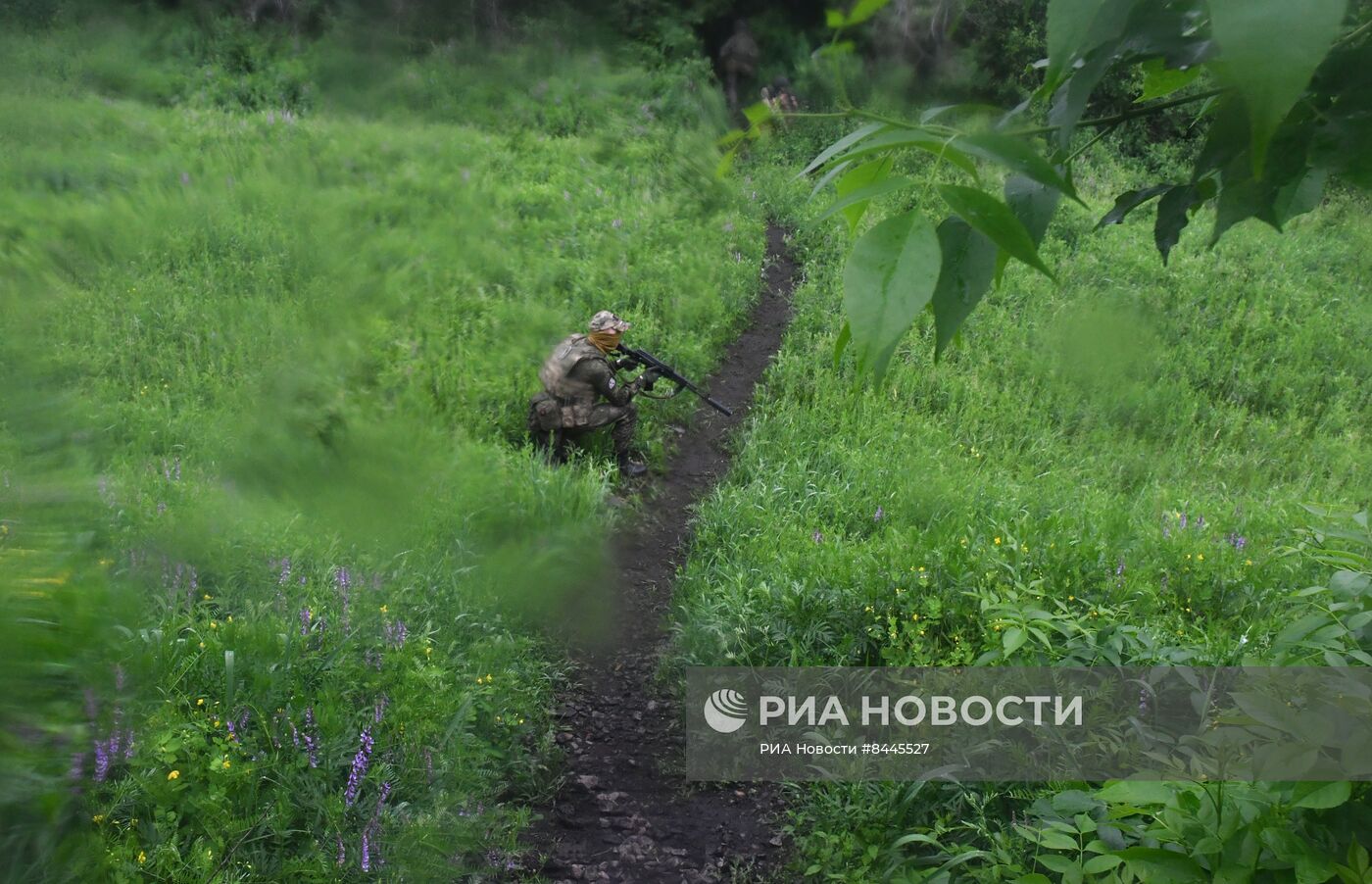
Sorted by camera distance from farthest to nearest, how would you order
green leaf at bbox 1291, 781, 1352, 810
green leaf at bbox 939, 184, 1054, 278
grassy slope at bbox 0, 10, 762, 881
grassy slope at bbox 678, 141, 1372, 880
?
grassy slope at bbox 678, 141, 1372, 880 → grassy slope at bbox 0, 10, 762, 881 → green leaf at bbox 1291, 781, 1352, 810 → green leaf at bbox 939, 184, 1054, 278

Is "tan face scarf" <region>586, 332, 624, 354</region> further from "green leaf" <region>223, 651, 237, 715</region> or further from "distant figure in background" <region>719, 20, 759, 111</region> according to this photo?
"green leaf" <region>223, 651, 237, 715</region>

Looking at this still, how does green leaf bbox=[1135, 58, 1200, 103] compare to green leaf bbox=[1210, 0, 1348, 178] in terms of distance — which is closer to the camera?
green leaf bbox=[1210, 0, 1348, 178]

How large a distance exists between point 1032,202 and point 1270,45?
0.98 feet

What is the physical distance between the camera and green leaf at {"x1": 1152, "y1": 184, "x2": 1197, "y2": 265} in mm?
883

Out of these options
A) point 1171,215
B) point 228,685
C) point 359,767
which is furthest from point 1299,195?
point 228,685

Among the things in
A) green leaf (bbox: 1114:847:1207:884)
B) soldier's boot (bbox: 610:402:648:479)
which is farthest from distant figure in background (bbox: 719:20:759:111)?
green leaf (bbox: 1114:847:1207:884)

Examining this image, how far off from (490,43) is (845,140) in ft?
12.2

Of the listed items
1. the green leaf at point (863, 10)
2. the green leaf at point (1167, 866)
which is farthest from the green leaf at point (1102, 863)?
the green leaf at point (863, 10)

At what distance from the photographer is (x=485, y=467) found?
13.0ft

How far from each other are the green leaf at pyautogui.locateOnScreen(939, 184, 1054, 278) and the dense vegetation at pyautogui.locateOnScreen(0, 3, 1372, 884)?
2.4 inches

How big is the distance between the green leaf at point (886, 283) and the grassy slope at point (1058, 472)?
189cm

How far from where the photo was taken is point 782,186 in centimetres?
597

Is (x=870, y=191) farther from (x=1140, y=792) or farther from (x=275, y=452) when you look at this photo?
(x=275, y=452)

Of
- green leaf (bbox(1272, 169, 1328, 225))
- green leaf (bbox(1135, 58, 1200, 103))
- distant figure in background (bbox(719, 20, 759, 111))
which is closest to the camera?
green leaf (bbox(1272, 169, 1328, 225))
